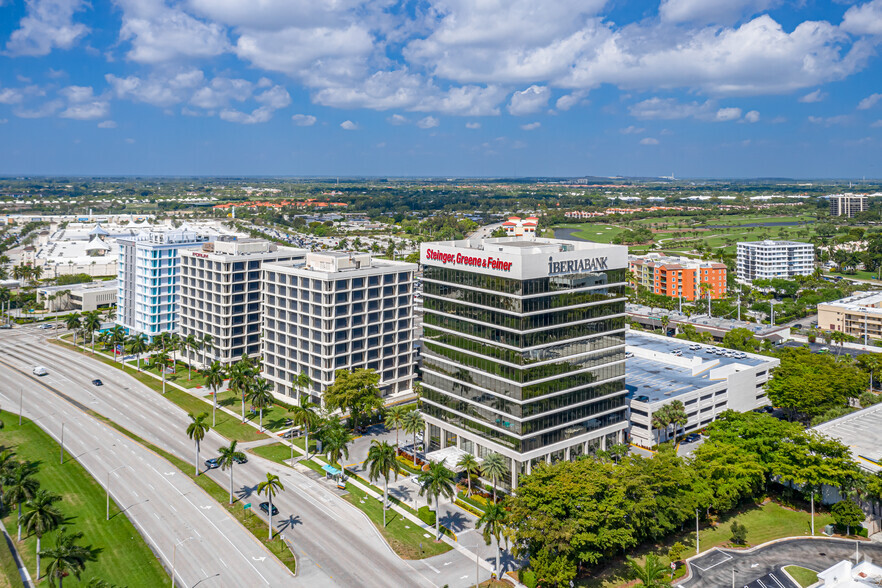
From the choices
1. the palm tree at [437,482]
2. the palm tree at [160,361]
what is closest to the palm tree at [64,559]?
the palm tree at [437,482]

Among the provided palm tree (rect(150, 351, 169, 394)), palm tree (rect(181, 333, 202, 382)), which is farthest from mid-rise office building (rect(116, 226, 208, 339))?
palm tree (rect(181, 333, 202, 382))

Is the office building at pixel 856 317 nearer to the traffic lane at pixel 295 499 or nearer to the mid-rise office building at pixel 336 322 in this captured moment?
the mid-rise office building at pixel 336 322

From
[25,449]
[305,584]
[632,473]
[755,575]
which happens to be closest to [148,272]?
[25,449]

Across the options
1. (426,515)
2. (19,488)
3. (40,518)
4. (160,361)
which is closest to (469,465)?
(426,515)

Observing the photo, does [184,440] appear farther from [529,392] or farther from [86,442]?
[529,392]

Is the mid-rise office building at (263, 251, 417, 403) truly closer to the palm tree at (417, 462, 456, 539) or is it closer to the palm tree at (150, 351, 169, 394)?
the palm tree at (150, 351, 169, 394)

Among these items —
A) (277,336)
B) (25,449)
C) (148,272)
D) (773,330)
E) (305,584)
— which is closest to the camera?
(305,584)

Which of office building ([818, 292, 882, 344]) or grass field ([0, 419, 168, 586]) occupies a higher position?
office building ([818, 292, 882, 344])
